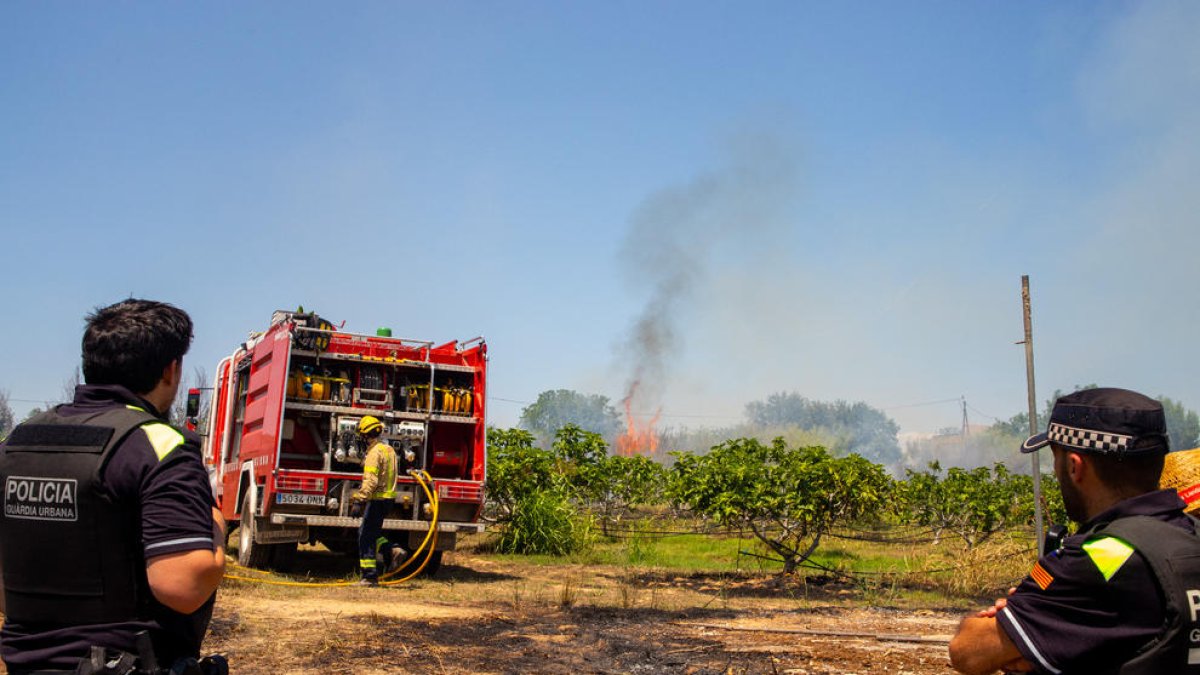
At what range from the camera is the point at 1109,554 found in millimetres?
2277

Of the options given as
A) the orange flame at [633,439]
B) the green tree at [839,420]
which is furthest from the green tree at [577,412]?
the orange flame at [633,439]

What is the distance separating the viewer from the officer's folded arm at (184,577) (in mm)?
2471

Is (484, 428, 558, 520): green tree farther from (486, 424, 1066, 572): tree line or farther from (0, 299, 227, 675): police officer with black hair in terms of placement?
(0, 299, 227, 675): police officer with black hair

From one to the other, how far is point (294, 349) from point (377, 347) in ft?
3.63

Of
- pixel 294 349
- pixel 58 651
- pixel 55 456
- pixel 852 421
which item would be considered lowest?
pixel 58 651

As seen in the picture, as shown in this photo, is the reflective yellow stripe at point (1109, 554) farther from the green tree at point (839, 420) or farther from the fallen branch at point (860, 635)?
the green tree at point (839, 420)

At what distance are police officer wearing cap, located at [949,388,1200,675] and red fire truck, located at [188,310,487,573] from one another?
985 cm

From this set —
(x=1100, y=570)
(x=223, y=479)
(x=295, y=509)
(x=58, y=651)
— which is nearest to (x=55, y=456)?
(x=58, y=651)

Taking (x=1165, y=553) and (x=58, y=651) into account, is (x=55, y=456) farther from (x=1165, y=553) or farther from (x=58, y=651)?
(x=1165, y=553)

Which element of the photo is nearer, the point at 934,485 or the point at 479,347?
the point at 479,347

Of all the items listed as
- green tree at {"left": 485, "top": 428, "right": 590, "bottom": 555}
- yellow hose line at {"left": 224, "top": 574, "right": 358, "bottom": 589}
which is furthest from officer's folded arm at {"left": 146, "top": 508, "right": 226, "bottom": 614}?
green tree at {"left": 485, "top": 428, "right": 590, "bottom": 555}

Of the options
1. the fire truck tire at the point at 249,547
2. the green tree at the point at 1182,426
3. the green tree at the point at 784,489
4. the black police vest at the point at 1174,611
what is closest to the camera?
the black police vest at the point at 1174,611

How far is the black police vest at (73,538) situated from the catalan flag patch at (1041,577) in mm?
2243

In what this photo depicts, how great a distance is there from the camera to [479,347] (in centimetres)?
1261
